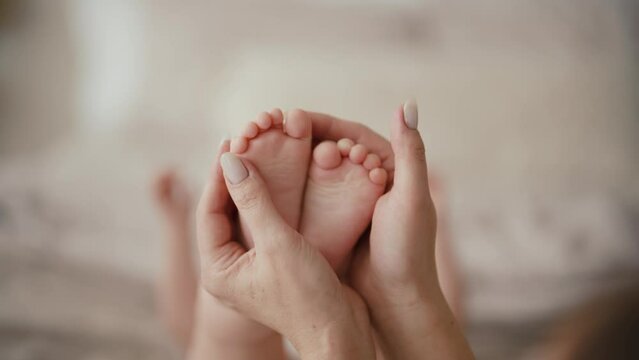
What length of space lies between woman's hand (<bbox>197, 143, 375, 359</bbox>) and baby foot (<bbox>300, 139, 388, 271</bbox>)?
0.22ft

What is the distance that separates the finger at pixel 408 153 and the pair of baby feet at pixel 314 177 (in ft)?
0.16

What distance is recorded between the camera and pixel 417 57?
4.92ft

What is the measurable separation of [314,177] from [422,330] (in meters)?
0.21

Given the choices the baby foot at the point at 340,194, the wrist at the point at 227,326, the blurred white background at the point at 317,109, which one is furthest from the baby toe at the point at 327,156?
the blurred white background at the point at 317,109

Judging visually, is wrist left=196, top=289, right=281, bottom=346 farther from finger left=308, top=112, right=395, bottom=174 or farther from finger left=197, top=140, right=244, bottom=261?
finger left=308, top=112, right=395, bottom=174

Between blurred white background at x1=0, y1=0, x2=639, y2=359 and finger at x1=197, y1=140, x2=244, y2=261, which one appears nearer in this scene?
finger at x1=197, y1=140, x2=244, y2=261

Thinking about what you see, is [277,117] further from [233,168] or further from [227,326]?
[227,326]

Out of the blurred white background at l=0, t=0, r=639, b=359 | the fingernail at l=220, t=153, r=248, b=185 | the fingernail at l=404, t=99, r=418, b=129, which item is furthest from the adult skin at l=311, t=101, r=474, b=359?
the blurred white background at l=0, t=0, r=639, b=359

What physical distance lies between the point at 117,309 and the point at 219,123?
52cm

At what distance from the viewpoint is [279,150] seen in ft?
2.39

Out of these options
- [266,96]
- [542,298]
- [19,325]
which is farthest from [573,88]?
[19,325]

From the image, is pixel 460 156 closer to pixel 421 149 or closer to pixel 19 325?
pixel 421 149

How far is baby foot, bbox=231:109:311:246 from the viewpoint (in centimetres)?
72

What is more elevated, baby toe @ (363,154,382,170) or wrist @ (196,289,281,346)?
baby toe @ (363,154,382,170)
